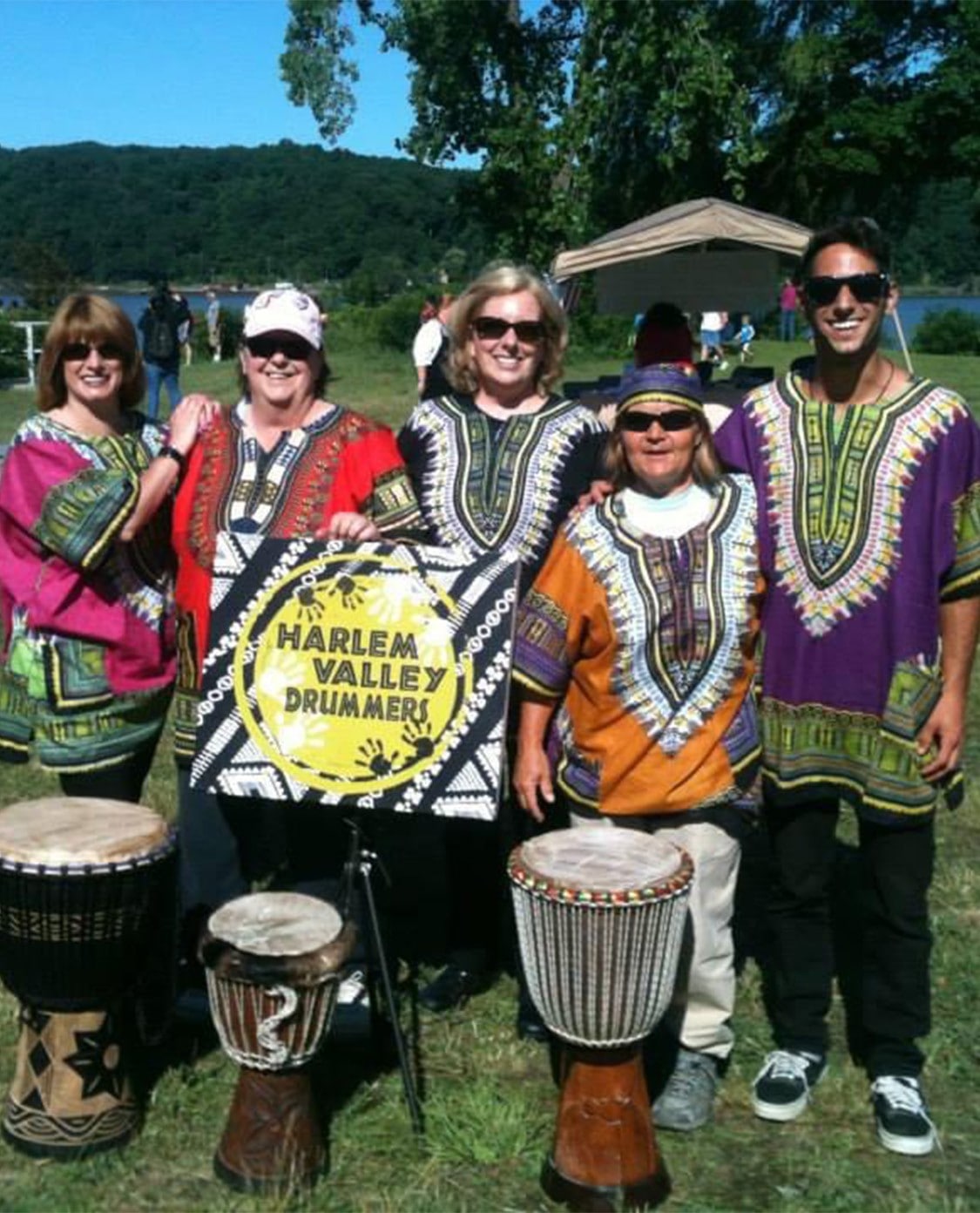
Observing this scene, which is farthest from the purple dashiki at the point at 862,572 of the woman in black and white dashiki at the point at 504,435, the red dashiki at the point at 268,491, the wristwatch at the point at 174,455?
the wristwatch at the point at 174,455

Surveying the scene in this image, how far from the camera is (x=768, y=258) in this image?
14.5m

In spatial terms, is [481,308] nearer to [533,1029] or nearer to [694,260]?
[533,1029]

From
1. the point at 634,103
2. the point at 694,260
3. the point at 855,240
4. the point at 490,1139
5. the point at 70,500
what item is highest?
the point at 634,103

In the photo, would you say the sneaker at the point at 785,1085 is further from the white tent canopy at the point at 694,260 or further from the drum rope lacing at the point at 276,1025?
the white tent canopy at the point at 694,260

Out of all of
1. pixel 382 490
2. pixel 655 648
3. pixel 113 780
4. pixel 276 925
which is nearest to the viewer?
pixel 276 925

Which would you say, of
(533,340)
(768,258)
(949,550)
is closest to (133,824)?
(533,340)

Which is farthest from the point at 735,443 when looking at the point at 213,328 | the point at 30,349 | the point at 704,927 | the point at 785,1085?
the point at 213,328

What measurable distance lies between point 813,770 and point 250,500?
1479 mm

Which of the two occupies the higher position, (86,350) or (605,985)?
(86,350)

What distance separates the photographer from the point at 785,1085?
12.1 ft

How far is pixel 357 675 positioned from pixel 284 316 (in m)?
0.87

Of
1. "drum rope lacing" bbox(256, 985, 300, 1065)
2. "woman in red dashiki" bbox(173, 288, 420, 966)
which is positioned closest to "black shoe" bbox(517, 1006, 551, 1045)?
"drum rope lacing" bbox(256, 985, 300, 1065)

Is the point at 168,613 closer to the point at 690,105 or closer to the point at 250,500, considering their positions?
the point at 250,500

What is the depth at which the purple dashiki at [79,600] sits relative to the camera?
148 inches
